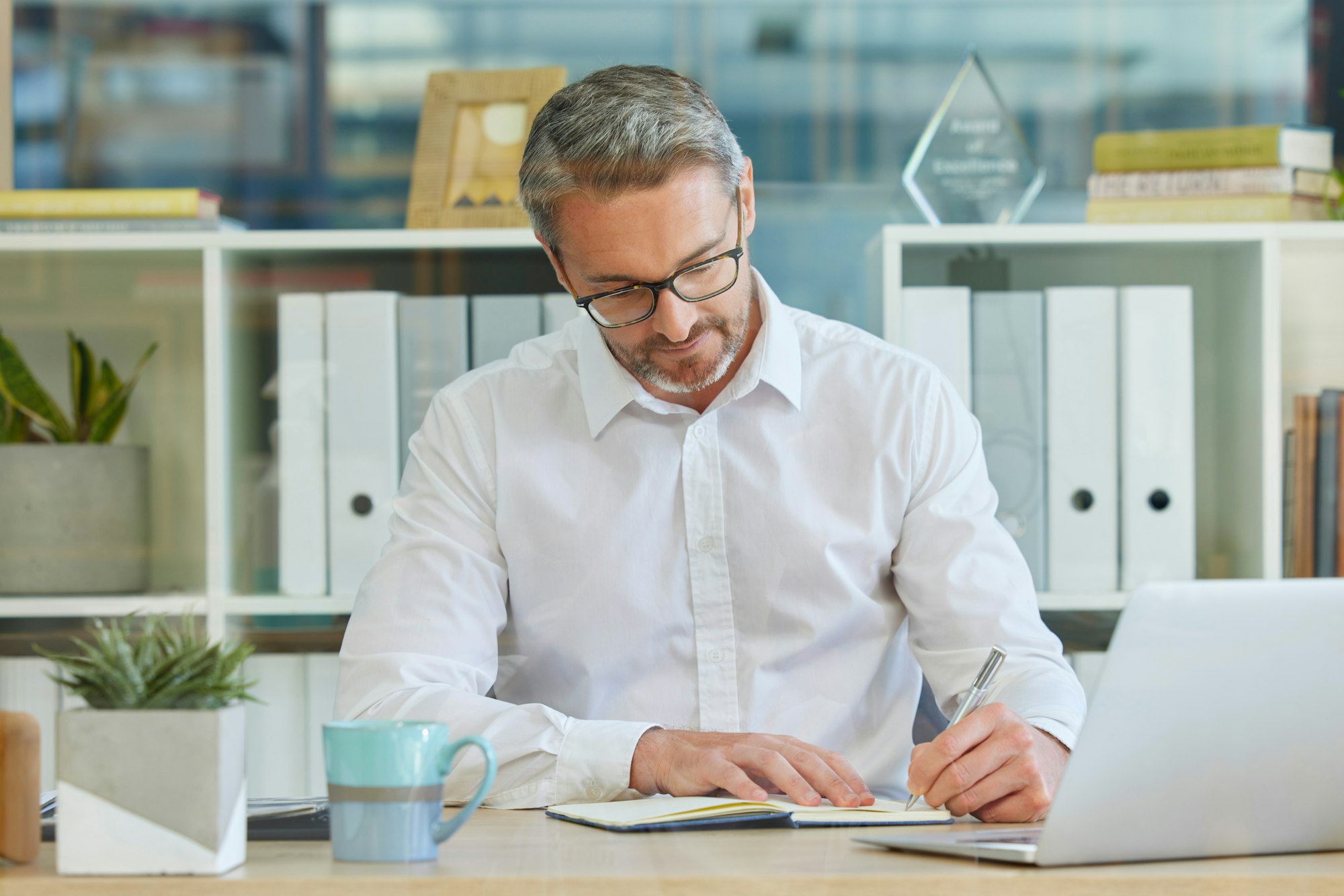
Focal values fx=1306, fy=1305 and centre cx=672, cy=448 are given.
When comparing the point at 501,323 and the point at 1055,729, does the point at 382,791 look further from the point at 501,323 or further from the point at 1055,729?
the point at 501,323

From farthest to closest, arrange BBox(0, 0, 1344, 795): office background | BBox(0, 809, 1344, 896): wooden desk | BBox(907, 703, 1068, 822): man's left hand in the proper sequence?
BBox(0, 0, 1344, 795): office background, BBox(907, 703, 1068, 822): man's left hand, BBox(0, 809, 1344, 896): wooden desk

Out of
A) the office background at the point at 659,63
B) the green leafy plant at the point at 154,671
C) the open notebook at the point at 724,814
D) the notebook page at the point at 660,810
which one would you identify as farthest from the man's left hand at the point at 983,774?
the office background at the point at 659,63

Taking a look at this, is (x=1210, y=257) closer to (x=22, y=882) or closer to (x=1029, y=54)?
(x=1029, y=54)

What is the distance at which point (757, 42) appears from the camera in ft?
6.91

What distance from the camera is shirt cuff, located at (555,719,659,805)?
107cm

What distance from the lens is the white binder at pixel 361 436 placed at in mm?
1848

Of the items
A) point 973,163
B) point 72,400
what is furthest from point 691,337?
point 72,400

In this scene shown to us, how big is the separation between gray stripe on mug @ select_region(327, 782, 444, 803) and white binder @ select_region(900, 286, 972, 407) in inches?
49.7

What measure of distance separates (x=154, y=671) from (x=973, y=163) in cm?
154

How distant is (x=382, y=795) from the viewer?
Result: 0.69m

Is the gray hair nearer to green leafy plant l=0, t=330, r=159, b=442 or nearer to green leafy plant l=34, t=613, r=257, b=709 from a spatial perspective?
green leafy plant l=34, t=613, r=257, b=709

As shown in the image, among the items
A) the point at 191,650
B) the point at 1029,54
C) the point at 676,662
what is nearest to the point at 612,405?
the point at 676,662

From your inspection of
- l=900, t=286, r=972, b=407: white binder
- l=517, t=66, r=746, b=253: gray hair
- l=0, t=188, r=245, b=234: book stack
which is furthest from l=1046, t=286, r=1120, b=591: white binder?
l=0, t=188, r=245, b=234: book stack

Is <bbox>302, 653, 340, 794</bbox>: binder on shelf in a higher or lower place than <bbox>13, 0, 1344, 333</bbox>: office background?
lower
